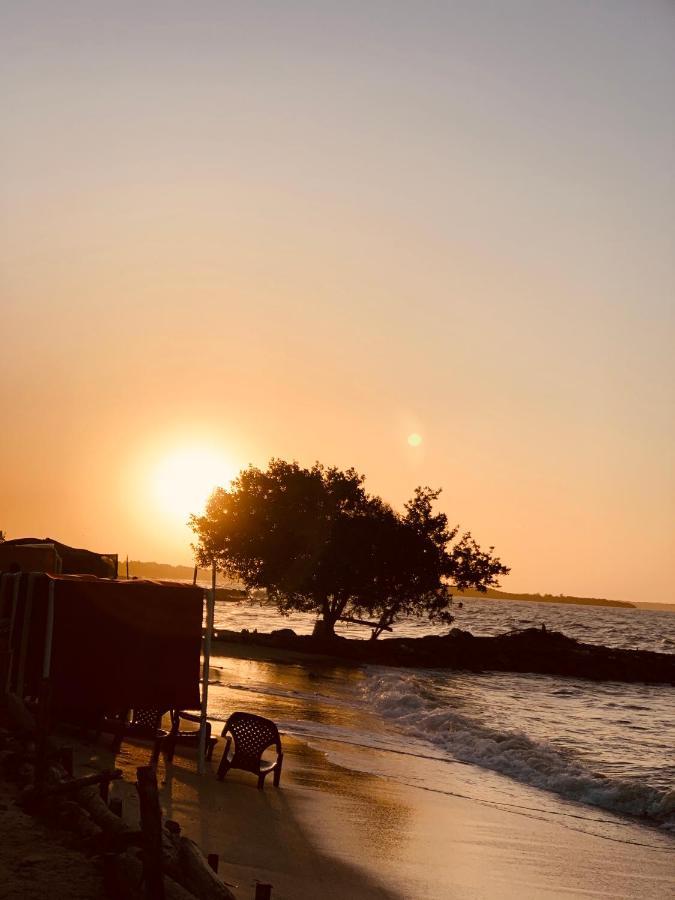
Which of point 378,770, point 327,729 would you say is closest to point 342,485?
point 327,729

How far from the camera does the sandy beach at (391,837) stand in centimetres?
1026

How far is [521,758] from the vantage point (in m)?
21.7

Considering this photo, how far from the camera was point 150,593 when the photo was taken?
44.4ft

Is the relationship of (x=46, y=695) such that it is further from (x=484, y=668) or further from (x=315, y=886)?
(x=484, y=668)

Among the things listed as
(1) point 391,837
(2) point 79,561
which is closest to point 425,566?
(2) point 79,561

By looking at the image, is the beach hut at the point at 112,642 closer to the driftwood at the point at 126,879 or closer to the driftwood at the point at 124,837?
the driftwood at the point at 124,837

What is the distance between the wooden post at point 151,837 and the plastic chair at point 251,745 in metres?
6.51

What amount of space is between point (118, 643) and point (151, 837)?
20.3ft

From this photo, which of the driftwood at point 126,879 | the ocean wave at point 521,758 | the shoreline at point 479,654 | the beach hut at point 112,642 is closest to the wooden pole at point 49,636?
the beach hut at point 112,642

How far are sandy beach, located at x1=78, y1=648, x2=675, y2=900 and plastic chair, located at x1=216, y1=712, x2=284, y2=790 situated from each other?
9.5 inches

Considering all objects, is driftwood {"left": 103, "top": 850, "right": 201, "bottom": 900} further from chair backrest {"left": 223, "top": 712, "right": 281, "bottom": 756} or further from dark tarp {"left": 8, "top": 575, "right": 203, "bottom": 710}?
chair backrest {"left": 223, "top": 712, "right": 281, "bottom": 756}

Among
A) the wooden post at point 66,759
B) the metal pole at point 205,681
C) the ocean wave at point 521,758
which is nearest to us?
the wooden post at point 66,759

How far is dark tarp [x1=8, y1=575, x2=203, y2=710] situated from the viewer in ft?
43.5

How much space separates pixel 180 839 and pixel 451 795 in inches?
340
